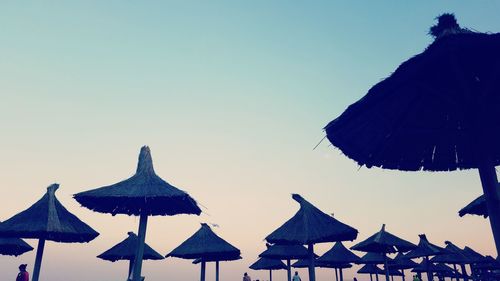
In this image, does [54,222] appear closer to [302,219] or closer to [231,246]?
[231,246]

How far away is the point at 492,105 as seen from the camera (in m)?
5.36

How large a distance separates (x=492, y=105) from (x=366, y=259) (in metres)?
19.3

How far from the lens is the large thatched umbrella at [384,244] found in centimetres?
1655

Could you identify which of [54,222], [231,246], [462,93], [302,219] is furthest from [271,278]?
[462,93]

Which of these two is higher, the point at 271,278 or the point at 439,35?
the point at 439,35

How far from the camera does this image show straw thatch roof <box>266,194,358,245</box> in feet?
40.9

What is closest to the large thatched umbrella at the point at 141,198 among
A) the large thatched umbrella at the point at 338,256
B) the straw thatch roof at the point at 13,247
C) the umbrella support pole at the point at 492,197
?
the umbrella support pole at the point at 492,197

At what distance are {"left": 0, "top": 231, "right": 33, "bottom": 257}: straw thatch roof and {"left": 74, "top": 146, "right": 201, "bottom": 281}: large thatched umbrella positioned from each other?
26.3 feet

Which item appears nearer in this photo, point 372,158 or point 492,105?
point 492,105

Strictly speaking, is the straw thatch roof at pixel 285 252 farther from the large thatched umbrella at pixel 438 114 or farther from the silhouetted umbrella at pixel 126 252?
the large thatched umbrella at pixel 438 114

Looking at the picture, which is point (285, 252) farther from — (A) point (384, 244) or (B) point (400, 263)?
(B) point (400, 263)

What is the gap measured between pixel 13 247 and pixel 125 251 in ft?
16.4

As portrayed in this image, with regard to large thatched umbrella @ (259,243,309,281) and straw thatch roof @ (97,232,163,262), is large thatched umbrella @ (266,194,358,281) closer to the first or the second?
large thatched umbrella @ (259,243,309,281)

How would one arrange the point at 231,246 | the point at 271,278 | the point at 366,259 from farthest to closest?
the point at 271,278
the point at 366,259
the point at 231,246
